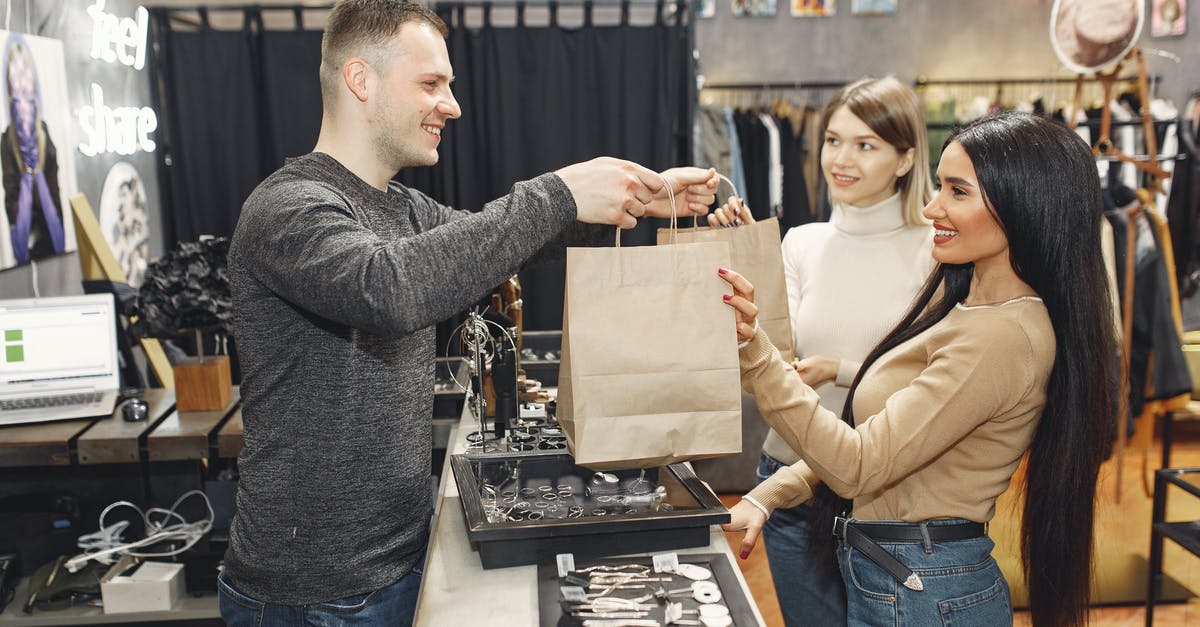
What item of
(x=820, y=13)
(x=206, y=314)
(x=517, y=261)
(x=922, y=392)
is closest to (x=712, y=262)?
(x=517, y=261)

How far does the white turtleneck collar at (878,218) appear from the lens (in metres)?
2.21

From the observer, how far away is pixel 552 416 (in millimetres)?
2182

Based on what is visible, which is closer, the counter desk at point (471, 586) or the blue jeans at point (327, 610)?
the counter desk at point (471, 586)

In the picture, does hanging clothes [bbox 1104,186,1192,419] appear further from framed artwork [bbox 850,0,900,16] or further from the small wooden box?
the small wooden box

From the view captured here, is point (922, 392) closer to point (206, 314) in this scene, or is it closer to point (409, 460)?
point (409, 460)

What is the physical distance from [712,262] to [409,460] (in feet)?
2.12

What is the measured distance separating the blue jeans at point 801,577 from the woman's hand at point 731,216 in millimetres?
671

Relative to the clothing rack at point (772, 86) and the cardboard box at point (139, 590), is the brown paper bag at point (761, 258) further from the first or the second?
the clothing rack at point (772, 86)

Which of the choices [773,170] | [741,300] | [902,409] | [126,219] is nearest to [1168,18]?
[773,170]

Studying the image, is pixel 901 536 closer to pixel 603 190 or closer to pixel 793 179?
pixel 603 190

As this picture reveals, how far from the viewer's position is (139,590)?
8.42 feet

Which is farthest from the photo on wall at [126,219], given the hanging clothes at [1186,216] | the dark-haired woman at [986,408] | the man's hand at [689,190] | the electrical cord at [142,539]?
the hanging clothes at [1186,216]

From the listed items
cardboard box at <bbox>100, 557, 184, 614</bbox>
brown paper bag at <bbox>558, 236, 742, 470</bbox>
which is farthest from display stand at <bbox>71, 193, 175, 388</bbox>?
brown paper bag at <bbox>558, 236, 742, 470</bbox>

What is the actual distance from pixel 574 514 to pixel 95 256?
2.76 m
